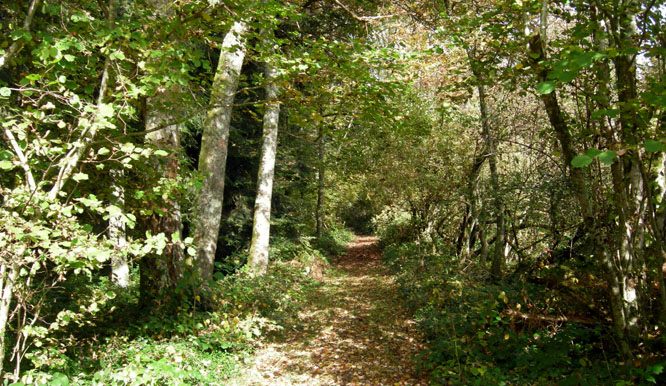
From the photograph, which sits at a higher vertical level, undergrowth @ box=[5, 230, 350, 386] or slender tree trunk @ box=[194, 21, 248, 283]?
slender tree trunk @ box=[194, 21, 248, 283]

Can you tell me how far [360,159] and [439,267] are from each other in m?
6.67

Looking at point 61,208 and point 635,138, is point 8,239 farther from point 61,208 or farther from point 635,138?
point 635,138

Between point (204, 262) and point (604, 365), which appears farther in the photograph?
point (204, 262)

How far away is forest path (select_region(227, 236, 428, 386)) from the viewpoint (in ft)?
16.7

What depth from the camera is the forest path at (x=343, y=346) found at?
201 inches

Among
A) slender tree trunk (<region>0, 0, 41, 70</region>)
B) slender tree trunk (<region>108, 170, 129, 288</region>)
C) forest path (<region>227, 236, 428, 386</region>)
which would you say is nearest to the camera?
slender tree trunk (<region>0, 0, 41, 70</region>)

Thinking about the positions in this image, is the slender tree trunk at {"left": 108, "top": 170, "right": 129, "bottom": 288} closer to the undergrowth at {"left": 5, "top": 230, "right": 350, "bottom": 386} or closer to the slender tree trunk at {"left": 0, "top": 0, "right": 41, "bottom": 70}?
the undergrowth at {"left": 5, "top": 230, "right": 350, "bottom": 386}

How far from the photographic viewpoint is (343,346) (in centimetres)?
625

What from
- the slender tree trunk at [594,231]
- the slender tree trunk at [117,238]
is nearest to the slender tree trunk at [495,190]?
the slender tree trunk at [594,231]

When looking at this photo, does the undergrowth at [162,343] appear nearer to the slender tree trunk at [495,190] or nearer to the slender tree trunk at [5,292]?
the slender tree trunk at [5,292]

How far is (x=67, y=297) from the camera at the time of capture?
21.3 feet

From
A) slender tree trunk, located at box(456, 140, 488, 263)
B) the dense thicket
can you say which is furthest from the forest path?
slender tree trunk, located at box(456, 140, 488, 263)

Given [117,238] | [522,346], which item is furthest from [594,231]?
[117,238]

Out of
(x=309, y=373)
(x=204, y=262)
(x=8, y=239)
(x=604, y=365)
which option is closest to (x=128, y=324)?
(x=204, y=262)
